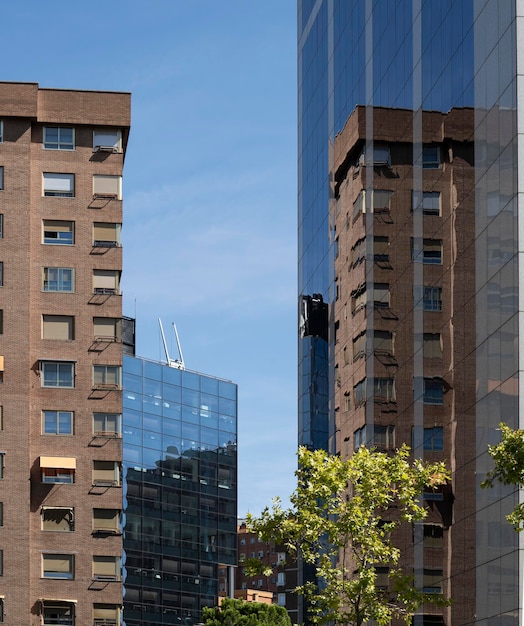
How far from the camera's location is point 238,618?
356 feet

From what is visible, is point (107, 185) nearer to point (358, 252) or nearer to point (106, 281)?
point (106, 281)

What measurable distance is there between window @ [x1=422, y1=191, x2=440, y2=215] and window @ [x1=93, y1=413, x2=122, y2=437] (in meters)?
26.8

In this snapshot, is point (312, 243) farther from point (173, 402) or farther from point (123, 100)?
point (173, 402)

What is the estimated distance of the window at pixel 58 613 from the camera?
87.0 metres

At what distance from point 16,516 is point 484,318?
1481 inches

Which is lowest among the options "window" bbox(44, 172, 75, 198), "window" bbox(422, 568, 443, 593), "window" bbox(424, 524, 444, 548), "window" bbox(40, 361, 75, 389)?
"window" bbox(422, 568, 443, 593)

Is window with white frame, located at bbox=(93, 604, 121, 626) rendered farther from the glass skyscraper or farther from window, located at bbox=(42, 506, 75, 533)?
the glass skyscraper

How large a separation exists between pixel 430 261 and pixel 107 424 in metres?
27.4

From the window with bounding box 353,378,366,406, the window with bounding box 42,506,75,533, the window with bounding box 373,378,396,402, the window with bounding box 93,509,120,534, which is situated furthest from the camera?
the window with bounding box 93,509,120,534

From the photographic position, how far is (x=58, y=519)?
290ft

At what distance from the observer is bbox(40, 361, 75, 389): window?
90250 mm

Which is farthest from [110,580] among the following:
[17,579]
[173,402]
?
[173,402]

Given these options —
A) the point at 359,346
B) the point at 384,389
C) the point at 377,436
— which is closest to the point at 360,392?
the point at 359,346

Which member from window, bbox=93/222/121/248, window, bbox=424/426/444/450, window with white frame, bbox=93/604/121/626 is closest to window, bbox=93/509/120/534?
window with white frame, bbox=93/604/121/626
